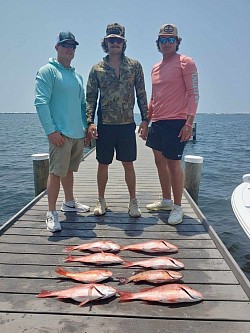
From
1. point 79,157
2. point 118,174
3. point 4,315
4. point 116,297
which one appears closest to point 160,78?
point 79,157

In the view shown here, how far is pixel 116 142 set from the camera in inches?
172

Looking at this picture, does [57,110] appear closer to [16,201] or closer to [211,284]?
[211,284]

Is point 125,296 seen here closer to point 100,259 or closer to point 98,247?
point 100,259

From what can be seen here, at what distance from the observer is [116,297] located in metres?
2.65

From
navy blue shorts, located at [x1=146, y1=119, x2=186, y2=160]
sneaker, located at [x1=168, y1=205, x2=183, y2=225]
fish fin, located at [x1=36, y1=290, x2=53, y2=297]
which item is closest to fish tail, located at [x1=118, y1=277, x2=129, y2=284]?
fish fin, located at [x1=36, y1=290, x2=53, y2=297]

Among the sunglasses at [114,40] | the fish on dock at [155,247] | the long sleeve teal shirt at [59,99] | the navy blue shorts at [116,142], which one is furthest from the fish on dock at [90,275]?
the sunglasses at [114,40]

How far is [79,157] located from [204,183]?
985 cm

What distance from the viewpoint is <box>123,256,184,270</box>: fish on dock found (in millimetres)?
3068

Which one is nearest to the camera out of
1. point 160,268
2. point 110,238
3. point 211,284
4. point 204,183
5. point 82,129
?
point 211,284

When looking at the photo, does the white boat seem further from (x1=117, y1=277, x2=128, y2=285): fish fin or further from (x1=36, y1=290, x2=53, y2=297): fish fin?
(x1=36, y1=290, x2=53, y2=297): fish fin

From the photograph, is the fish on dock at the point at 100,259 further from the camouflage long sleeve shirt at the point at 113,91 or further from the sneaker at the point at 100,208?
the camouflage long sleeve shirt at the point at 113,91

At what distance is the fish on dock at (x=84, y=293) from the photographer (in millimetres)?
2577

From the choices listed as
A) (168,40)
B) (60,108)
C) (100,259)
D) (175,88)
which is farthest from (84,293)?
(168,40)

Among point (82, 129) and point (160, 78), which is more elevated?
point (160, 78)
